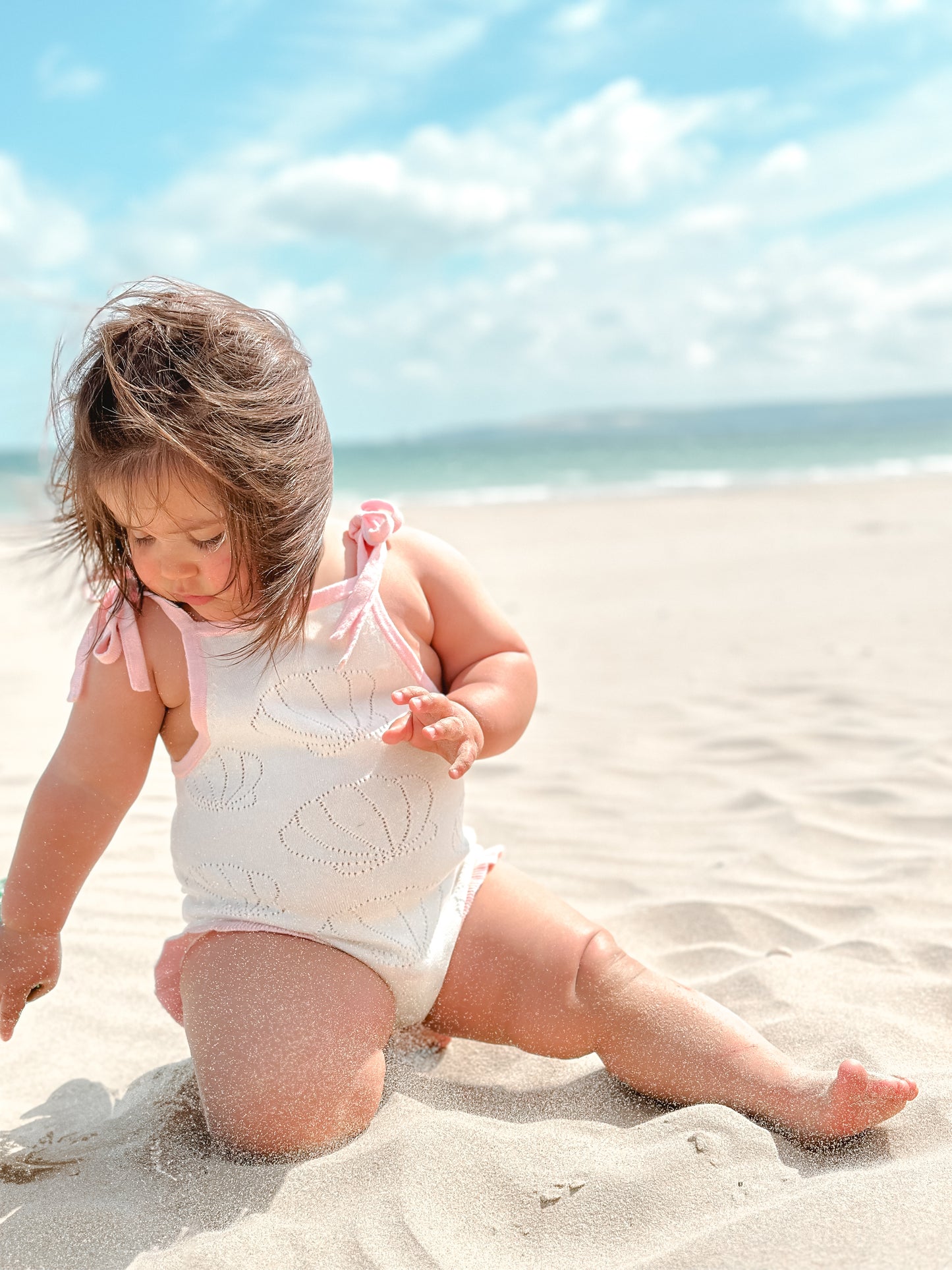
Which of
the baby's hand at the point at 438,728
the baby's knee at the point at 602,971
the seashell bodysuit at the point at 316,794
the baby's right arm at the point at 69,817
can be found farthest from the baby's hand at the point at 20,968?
the baby's knee at the point at 602,971

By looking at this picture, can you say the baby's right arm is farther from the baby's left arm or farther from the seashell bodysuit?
the baby's left arm

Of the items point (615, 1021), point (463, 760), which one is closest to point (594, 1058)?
point (615, 1021)

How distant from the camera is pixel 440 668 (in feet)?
6.33

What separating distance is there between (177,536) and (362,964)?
695 mm

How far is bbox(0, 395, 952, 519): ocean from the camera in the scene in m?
20.0

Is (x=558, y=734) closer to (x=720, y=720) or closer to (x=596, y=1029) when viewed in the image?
(x=720, y=720)

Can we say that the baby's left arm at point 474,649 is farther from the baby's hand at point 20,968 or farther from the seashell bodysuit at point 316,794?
the baby's hand at point 20,968

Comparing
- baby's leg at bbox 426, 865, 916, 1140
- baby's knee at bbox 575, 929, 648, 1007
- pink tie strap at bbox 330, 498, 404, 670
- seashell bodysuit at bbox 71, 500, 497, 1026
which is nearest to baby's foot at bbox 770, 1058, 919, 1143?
→ baby's leg at bbox 426, 865, 916, 1140

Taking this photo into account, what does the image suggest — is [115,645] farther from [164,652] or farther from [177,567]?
[177,567]

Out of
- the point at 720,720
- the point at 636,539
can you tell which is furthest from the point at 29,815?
the point at 636,539

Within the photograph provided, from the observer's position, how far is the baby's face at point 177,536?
1601 mm

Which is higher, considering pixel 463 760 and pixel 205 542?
pixel 205 542

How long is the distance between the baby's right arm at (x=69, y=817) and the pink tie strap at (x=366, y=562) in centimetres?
31

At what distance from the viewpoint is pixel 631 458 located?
3397cm
